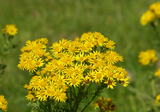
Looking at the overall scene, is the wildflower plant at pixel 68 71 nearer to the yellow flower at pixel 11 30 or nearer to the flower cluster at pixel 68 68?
the flower cluster at pixel 68 68

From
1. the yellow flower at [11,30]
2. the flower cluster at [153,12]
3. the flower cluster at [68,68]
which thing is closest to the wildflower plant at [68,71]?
the flower cluster at [68,68]

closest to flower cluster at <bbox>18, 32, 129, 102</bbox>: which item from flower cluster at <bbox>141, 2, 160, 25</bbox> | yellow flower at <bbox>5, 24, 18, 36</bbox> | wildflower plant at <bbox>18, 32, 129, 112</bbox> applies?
wildflower plant at <bbox>18, 32, 129, 112</bbox>

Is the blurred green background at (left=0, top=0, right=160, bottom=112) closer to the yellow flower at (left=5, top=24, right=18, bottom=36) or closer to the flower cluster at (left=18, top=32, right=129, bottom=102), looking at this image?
the yellow flower at (left=5, top=24, right=18, bottom=36)

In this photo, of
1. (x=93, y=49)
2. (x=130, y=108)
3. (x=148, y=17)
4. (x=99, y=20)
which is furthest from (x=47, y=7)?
(x=93, y=49)

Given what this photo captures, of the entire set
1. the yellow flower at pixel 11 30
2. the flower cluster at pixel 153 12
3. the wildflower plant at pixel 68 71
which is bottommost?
the wildflower plant at pixel 68 71

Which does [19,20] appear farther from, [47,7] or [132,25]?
[132,25]
